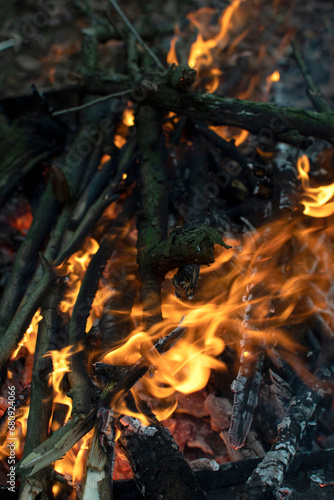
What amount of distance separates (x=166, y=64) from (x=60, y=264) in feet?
12.7

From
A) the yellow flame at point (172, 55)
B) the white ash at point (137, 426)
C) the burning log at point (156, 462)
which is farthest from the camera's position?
the yellow flame at point (172, 55)

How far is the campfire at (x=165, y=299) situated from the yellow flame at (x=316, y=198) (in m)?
0.02

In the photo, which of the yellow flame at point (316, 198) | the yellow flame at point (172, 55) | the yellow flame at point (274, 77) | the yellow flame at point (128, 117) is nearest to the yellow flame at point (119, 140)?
the yellow flame at point (128, 117)

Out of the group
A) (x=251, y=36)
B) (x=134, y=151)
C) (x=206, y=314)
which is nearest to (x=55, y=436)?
(x=206, y=314)

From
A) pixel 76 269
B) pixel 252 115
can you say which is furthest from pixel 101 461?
pixel 252 115

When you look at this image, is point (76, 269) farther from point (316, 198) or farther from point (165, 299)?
point (316, 198)

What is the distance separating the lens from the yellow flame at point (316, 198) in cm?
306

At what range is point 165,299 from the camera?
281 centimetres

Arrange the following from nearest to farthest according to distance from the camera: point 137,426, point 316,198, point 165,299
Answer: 1. point 137,426
2. point 165,299
3. point 316,198

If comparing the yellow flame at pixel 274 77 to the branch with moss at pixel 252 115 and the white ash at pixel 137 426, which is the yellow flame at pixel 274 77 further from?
the white ash at pixel 137 426

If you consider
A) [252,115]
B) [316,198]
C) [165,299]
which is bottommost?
[165,299]

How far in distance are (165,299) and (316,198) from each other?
184 centimetres

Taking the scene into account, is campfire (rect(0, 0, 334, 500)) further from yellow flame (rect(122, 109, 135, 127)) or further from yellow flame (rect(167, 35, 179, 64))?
yellow flame (rect(167, 35, 179, 64))

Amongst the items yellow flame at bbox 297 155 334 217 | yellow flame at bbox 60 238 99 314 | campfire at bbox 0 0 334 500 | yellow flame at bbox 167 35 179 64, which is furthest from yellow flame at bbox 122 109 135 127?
yellow flame at bbox 297 155 334 217
